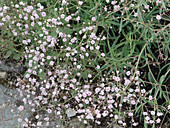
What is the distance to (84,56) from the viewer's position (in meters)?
2.27

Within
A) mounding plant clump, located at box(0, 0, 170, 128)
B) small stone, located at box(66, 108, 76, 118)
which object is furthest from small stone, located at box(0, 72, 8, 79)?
small stone, located at box(66, 108, 76, 118)

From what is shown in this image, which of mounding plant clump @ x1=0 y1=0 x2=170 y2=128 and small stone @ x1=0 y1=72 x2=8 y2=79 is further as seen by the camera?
small stone @ x1=0 y1=72 x2=8 y2=79

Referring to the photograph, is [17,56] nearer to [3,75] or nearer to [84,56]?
[3,75]

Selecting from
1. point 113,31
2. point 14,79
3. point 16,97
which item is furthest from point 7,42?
point 113,31

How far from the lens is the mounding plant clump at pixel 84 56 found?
2068 mm

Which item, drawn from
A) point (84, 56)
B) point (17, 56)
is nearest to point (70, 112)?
point (84, 56)

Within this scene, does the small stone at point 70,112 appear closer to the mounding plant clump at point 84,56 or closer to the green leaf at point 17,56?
the mounding plant clump at point 84,56

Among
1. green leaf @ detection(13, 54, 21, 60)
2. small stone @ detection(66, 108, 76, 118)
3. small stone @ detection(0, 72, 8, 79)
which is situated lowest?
small stone @ detection(66, 108, 76, 118)

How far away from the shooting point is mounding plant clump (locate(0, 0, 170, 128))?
2.07m

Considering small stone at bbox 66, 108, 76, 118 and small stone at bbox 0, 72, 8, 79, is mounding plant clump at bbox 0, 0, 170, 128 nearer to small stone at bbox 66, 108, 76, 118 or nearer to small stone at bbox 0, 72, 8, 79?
small stone at bbox 66, 108, 76, 118

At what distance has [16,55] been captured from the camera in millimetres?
2428

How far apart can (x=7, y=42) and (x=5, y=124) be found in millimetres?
877

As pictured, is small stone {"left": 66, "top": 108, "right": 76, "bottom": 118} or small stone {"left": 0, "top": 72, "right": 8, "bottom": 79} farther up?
small stone {"left": 0, "top": 72, "right": 8, "bottom": 79}

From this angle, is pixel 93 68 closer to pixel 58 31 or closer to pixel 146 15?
pixel 58 31
